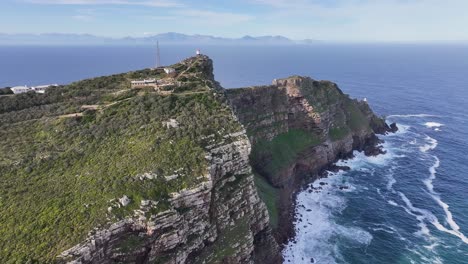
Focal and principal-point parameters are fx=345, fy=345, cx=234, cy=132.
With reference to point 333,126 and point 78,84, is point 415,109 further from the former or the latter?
point 78,84

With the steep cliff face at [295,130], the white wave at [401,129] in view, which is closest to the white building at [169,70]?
the steep cliff face at [295,130]

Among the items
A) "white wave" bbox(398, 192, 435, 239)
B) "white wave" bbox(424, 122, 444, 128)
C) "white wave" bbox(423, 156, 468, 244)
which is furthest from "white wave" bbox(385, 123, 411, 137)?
"white wave" bbox(398, 192, 435, 239)

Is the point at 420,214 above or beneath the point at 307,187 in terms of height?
beneath

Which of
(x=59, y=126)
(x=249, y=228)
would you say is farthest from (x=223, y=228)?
(x=59, y=126)

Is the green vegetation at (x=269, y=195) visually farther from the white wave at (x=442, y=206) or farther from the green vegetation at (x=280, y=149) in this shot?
the white wave at (x=442, y=206)

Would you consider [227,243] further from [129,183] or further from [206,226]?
[129,183]

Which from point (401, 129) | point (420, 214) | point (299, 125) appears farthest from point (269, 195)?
point (401, 129)
